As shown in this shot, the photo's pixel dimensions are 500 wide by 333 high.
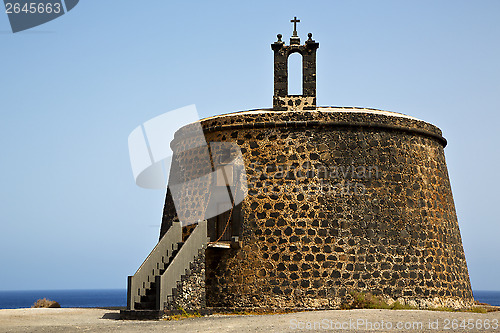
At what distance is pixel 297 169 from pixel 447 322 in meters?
5.56

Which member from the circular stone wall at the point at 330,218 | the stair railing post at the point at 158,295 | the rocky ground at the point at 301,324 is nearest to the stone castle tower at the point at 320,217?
the circular stone wall at the point at 330,218

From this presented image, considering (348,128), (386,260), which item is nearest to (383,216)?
(386,260)

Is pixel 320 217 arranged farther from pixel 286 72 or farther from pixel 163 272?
pixel 286 72

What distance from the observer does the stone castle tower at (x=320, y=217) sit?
15547 mm

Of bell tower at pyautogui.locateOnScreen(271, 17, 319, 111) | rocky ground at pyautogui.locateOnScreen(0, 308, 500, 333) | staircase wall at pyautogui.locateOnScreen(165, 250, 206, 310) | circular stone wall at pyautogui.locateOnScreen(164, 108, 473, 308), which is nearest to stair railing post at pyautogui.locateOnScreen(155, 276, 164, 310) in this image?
staircase wall at pyautogui.locateOnScreen(165, 250, 206, 310)

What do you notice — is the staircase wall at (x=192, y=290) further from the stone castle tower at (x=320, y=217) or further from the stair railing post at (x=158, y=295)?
the stair railing post at (x=158, y=295)

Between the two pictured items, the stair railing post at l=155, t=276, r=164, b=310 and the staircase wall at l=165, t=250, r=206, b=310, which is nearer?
the stair railing post at l=155, t=276, r=164, b=310

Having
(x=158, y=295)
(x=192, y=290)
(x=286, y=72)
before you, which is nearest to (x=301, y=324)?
(x=158, y=295)

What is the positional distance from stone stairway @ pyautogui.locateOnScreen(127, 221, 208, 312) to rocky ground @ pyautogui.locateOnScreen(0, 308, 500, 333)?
2.49 feet

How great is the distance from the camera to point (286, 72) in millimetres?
17391

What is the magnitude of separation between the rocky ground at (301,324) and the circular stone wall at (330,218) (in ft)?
7.32

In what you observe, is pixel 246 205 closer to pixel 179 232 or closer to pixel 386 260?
pixel 179 232

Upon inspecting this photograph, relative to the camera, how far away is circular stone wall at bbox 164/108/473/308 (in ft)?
51.1

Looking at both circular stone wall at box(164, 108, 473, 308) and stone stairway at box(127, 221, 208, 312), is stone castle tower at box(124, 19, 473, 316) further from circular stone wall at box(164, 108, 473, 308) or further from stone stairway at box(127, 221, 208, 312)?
stone stairway at box(127, 221, 208, 312)
